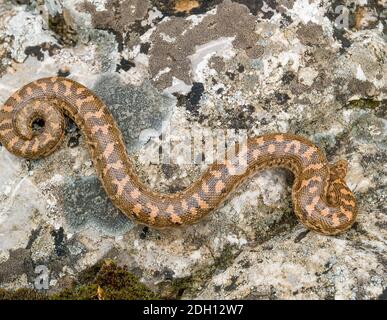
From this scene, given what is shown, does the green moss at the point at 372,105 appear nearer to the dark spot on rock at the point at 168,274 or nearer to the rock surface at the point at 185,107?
the rock surface at the point at 185,107

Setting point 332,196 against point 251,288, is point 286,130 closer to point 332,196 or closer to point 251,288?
point 332,196

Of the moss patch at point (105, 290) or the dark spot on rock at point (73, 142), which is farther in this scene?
the dark spot on rock at point (73, 142)

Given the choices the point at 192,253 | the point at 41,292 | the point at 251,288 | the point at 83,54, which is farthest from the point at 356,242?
the point at 83,54

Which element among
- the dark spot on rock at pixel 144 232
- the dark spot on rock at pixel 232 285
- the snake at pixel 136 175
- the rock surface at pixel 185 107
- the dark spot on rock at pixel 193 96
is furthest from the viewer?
the dark spot on rock at pixel 193 96

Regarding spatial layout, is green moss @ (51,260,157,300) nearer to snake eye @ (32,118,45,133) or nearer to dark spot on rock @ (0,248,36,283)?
dark spot on rock @ (0,248,36,283)

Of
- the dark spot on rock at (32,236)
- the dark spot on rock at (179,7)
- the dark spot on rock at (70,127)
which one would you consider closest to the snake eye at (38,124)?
the dark spot on rock at (70,127)

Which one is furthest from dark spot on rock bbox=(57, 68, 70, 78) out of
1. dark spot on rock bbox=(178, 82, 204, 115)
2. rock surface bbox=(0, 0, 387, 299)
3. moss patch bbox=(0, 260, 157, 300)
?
moss patch bbox=(0, 260, 157, 300)
